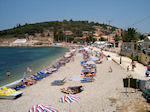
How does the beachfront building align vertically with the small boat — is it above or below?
above

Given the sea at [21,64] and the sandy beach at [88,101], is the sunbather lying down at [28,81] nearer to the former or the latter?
the sandy beach at [88,101]

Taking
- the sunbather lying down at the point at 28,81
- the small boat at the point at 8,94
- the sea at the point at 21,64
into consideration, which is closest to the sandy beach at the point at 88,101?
the small boat at the point at 8,94

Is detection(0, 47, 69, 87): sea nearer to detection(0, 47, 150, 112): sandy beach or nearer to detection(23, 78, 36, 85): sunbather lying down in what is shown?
detection(23, 78, 36, 85): sunbather lying down

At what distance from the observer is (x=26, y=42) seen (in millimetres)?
98812

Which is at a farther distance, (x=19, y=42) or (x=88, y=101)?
(x=19, y=42)

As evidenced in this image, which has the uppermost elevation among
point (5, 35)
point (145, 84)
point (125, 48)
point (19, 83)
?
point (5, 35)

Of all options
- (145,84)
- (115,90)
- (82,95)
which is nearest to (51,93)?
(82,95)

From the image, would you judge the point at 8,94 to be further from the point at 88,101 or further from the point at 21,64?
the point at 21,64

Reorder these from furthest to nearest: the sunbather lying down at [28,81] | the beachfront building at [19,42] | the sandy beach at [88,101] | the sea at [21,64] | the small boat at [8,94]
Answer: the beachfront building at [19,42]
the sea at [21,64]
the sunbather lying down at [28,81]
the small boat at [8,94]
the sandy beach at [88,101]

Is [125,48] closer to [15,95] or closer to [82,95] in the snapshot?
[82,95]

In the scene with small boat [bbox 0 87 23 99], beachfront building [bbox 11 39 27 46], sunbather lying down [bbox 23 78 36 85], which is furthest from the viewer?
beachfront building [bbox 11 39 27 46]

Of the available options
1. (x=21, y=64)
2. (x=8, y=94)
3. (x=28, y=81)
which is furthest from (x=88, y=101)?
(x=21, y=64)

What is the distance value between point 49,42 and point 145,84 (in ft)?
288

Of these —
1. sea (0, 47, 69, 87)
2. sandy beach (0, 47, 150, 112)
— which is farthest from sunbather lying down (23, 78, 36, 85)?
sea (0, 47, 69, 87)
